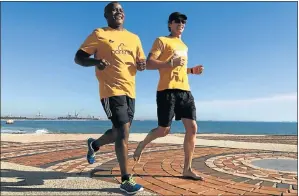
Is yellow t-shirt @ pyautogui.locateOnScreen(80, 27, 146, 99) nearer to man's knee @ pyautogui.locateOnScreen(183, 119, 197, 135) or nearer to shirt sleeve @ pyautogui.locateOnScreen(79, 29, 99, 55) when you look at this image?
shirt sleeve @ pyautogui.locateOnScreen(79, 29, 99, 55)

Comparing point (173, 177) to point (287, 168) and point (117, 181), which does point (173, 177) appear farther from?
point (287, 168)

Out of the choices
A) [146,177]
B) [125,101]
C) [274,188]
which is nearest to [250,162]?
[274,188]

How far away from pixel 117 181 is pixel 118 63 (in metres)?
1.38

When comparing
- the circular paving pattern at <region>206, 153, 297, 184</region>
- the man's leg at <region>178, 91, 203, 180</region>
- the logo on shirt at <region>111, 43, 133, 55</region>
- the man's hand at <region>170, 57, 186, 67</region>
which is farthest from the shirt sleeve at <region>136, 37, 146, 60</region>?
the circular paving pattern at <region>206, 153, 297, 184</region>

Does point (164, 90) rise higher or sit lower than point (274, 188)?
higher

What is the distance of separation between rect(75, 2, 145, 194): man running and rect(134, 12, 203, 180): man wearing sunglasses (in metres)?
0.39

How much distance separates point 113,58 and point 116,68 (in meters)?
0.12

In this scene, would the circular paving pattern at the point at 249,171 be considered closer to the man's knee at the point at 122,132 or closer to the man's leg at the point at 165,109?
the man's leg at the point at 165,109

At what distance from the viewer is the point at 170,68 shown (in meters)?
3.68

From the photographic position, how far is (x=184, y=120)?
12.4 ft

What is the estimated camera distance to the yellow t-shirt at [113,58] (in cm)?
322

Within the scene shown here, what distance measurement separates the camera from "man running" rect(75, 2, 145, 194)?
10.4 ft

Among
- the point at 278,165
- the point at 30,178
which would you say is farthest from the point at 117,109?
the point at 278,165

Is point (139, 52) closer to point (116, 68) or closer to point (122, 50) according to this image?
point (122, 50)
